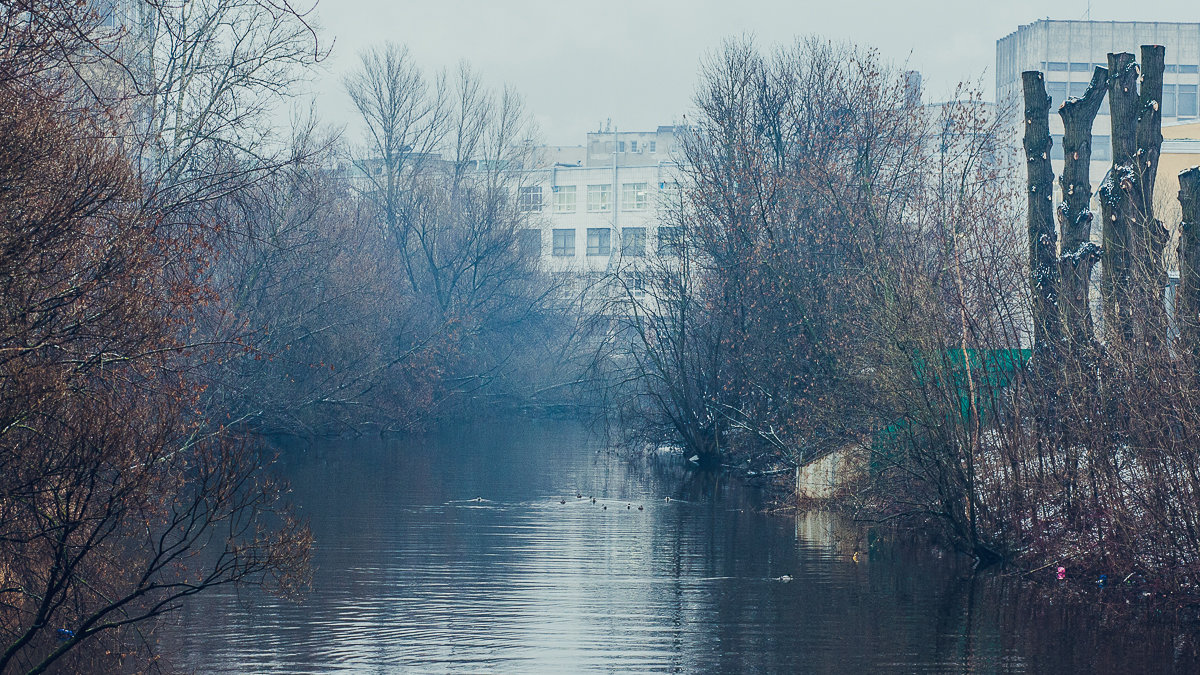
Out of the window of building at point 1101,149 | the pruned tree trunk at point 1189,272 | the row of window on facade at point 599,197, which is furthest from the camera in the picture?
the row of window on facade at point 599,197

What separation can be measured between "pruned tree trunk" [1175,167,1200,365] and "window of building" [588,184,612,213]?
74.6 meters

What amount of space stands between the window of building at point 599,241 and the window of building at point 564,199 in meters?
2.08

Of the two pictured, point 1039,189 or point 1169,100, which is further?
point 1169,100

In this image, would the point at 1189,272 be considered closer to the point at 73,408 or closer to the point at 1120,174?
the point at 1120,174

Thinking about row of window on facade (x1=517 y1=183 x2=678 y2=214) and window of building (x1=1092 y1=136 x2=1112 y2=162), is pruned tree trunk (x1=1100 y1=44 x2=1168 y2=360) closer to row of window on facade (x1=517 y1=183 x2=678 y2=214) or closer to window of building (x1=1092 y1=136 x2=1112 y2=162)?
window of building (x1=1092 y1=136 x2=1112 y2=162)

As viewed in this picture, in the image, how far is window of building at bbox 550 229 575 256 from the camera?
93500 mm

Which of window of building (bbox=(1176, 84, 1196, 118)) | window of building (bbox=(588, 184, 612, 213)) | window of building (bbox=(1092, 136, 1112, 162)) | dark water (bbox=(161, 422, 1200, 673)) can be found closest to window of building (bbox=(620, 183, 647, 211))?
window of building (bbox=(588, 184, 612, 213))

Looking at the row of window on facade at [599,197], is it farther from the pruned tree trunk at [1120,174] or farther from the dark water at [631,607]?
the pruned tree trunk at [1120,174]

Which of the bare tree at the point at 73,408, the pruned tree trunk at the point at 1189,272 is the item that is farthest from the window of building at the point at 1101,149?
the bare tree at the point at 73,408

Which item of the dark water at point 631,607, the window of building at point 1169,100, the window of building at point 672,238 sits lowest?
the dark water at point 631,607

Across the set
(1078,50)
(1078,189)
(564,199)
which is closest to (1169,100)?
(1078,50)

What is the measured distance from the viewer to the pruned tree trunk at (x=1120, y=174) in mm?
19172

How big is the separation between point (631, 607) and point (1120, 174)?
9351 millimetres

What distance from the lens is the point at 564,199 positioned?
307ft
